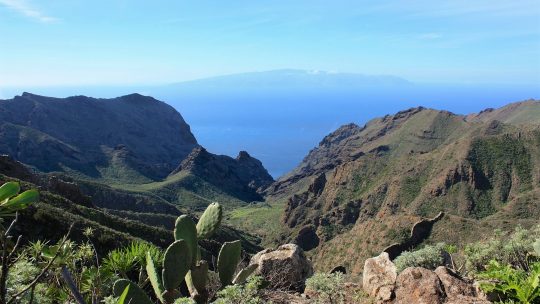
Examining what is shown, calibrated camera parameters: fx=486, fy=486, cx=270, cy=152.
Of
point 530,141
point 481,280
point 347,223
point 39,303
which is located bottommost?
point 347,223

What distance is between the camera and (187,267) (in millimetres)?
8461

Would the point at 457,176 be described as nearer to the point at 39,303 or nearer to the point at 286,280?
the point at 286,280

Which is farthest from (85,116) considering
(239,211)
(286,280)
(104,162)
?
(286,280)

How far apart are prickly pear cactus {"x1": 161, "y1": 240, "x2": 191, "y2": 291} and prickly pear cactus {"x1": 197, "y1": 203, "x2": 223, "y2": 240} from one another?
5.92 feet

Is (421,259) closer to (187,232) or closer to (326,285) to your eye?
(326,285)

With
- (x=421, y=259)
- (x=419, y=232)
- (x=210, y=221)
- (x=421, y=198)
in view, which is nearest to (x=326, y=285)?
(x=210, y=221)

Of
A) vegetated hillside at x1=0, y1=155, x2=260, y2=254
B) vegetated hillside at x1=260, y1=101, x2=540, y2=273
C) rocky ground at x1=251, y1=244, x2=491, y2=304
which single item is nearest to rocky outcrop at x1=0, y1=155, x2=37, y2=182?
vegetated hillside at x1=0, y1=155, x2=260, y2=254

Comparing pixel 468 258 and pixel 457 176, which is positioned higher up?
pixel 468 258

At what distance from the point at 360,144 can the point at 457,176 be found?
317 ft

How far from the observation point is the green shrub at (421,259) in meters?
12.1

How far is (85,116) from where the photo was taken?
7584 inches

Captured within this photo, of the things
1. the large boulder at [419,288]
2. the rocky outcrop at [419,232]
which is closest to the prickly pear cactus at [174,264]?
the large boulder at [419,288]

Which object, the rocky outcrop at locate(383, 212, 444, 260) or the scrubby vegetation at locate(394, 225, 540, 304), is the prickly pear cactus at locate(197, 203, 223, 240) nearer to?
the scrubby vegetation at locate(394, 225, 540, 304)

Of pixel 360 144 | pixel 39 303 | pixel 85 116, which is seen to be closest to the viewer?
pixel 39 303
